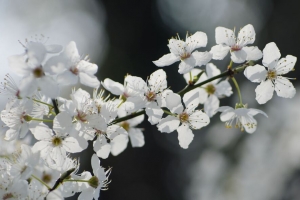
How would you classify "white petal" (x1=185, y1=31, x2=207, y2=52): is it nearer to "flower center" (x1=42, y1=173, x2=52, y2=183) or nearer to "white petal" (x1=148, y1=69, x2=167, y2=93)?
"white petal" (x1=148, y1=69, x2=167, y2=93)

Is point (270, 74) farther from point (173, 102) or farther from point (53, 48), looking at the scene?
point (53, 48)

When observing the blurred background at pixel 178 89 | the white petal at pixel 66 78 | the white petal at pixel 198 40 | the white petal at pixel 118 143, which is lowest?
the blurred background at pixel 178 89

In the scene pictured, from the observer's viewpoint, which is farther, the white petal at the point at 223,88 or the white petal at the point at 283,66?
the white petal at the point at 223,88

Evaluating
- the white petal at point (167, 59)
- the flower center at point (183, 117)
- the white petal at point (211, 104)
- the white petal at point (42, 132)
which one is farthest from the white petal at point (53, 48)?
the white petal at point (211, 104)

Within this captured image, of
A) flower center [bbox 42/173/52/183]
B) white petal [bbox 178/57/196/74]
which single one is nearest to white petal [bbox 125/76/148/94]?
white petal [bbox 178/57/196/74]

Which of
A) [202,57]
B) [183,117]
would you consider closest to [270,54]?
[202,57]

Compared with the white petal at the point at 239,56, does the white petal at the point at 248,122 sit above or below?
below

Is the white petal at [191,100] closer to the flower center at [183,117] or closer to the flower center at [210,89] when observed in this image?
the flower center at [183,117]

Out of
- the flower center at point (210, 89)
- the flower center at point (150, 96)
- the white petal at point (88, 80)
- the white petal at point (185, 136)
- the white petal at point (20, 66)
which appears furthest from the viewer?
the flower center at point (210, 89)
